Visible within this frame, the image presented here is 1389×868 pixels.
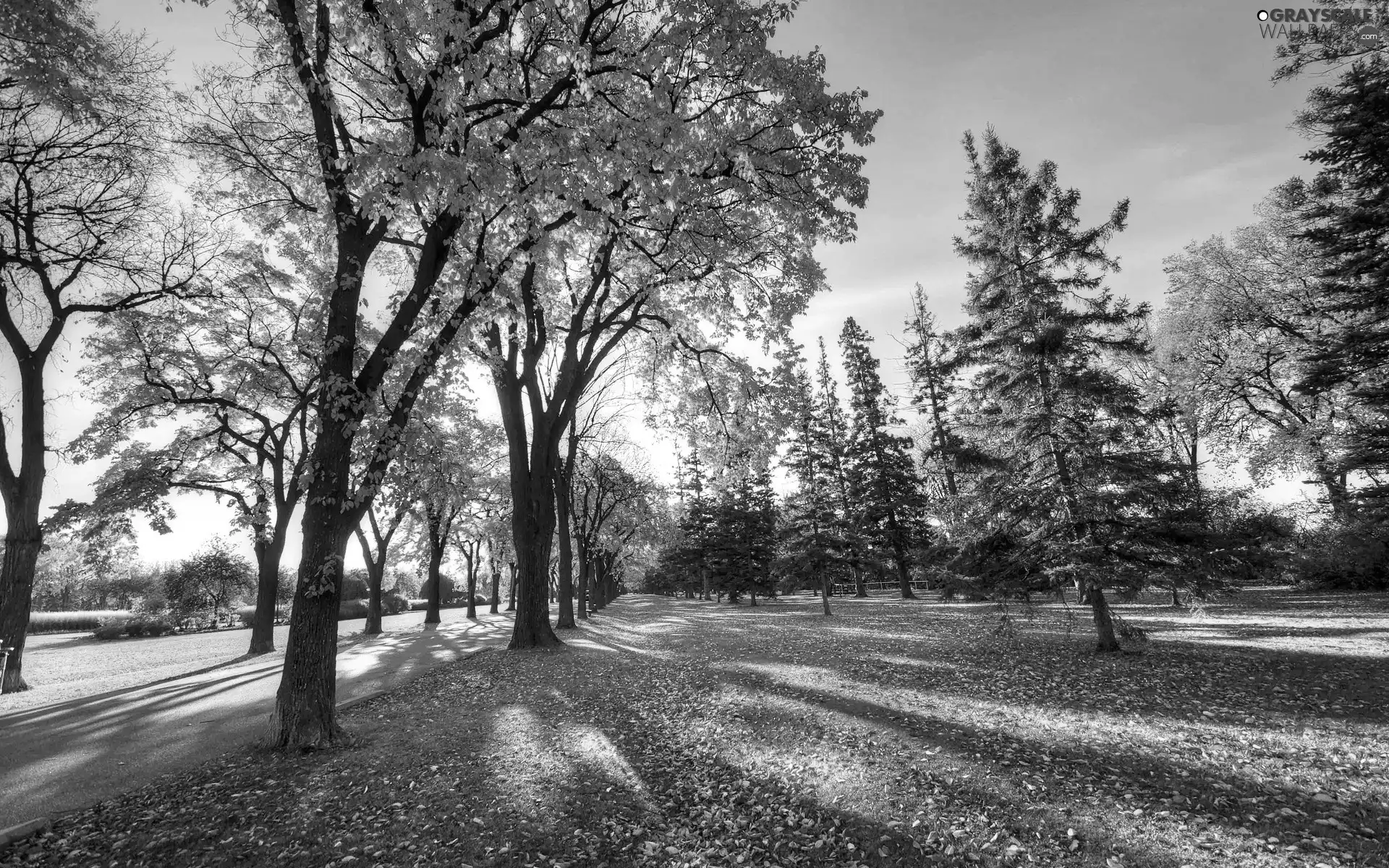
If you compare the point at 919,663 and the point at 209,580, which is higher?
the point at 209,580

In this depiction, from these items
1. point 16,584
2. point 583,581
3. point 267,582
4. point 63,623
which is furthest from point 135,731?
point 63,623

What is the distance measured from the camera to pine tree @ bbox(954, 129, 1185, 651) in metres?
10.5

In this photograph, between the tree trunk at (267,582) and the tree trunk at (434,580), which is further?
the tree trunk at (434,580)

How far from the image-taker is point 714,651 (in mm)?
14164

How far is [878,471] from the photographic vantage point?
3103 cm

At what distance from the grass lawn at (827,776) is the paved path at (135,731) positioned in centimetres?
87

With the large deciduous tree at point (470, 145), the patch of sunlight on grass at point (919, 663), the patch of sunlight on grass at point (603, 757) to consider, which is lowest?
the patch of sunlight on grass at point (919, 663)

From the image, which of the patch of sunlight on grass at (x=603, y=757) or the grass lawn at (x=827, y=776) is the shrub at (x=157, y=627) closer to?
the grass lawn at (x=827, y=776)

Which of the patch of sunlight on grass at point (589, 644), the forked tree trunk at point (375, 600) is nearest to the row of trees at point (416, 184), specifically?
the patch of sunlight on grass at point (589, 644)

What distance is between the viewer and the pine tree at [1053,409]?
34.5 ft

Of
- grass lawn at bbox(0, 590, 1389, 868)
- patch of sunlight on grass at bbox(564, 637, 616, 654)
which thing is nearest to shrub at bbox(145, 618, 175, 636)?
patch of sunlight on grass at bbox(564, 637, 616, 654)

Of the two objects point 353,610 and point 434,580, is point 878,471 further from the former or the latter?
point 353,610

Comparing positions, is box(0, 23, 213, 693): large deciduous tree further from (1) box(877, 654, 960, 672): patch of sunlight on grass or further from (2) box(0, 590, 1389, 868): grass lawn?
(1) box(877, 654, 960, 672): patch of sunlight on grass

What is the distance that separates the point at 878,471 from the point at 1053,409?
19.9 meters
